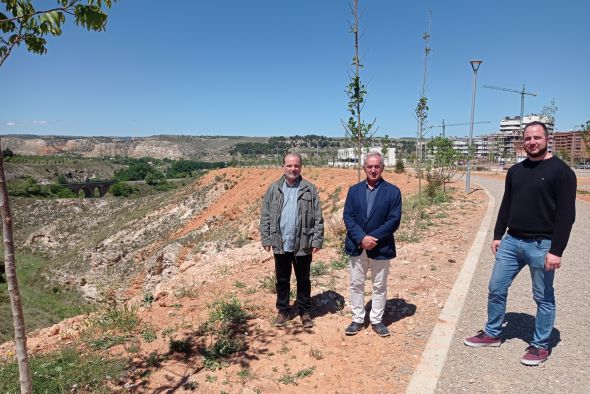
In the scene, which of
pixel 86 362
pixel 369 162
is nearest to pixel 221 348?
pixel 86 362

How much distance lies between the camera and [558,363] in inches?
134

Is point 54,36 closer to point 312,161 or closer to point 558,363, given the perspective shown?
point 558,363

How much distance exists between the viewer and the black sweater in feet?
10.1

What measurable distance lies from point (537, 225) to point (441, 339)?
1.57 metres

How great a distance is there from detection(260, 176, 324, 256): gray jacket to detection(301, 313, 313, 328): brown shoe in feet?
2.54

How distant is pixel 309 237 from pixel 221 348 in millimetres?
1496

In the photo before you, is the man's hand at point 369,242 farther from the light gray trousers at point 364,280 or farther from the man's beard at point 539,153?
the man's beard at point 539,153

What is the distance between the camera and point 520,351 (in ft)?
11.9

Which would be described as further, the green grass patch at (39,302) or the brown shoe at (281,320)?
the green grass patch at (39,302)

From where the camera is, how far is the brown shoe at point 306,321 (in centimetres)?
430

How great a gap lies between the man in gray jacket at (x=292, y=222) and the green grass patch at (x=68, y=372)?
1822mm

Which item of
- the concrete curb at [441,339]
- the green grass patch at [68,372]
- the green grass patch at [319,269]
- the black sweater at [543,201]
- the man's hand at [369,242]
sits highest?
the black sweater at [543,201]

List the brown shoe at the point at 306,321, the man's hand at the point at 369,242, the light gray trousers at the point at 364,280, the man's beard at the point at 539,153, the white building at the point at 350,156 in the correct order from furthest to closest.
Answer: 1. the white building at the point at 350,156
2. the brown shoe at the point at 306,321
3. the light gray trousers at the point at 364,280
4. the man's hand at the point at 369,242
5. the man's beard at the point at 539,153

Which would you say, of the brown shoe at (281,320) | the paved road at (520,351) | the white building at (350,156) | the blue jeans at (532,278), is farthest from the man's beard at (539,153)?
the brown shoe at (281,320)
